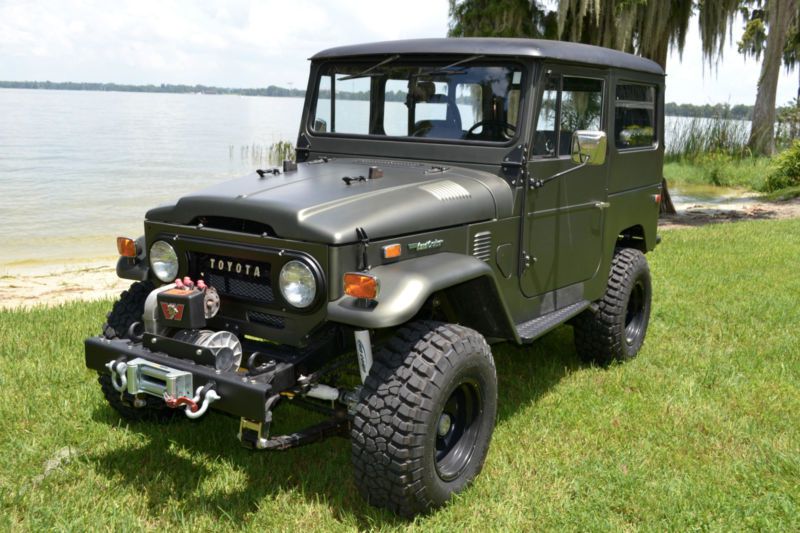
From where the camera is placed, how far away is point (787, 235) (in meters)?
11.3

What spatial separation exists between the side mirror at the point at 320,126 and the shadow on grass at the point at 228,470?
1737mm

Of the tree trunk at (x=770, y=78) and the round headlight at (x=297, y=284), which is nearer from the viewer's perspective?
the round headlight at (x=297, y=284)

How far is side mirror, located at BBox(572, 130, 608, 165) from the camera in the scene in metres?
4.12

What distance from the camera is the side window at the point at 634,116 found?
536 centimetres

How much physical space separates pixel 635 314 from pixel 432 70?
2.65 meters

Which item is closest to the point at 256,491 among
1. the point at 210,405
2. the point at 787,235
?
the point at 210,405

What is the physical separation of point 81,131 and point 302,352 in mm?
47763

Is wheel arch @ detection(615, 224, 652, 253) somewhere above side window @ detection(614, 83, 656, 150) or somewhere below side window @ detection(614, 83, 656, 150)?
below

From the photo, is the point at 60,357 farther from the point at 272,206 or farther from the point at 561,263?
the point at 561,263

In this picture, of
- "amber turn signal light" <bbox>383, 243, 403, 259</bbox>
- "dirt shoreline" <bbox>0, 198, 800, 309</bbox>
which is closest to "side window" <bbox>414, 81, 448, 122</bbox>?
"amber turn signal light" <bbox>383, 243, 403, 259</bbox>

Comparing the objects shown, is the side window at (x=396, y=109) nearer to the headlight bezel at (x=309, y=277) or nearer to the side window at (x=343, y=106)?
the side window at (x=343, y=106)

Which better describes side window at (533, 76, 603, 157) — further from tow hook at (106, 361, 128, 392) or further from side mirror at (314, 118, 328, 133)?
tow hook at (106, 361, 128, 392)

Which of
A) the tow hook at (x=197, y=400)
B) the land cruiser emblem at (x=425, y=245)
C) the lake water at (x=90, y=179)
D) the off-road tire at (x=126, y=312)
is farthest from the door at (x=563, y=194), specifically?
the lake water at (x=90, y=179)

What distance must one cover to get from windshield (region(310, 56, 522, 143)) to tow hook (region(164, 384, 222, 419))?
6.78ft
